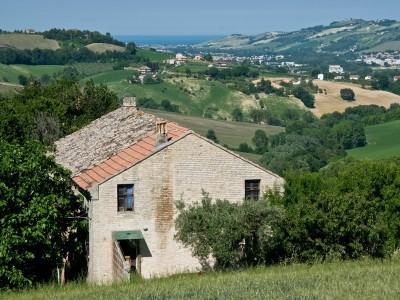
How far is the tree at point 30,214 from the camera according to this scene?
26359 mm

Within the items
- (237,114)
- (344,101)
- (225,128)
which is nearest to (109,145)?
(225,128)

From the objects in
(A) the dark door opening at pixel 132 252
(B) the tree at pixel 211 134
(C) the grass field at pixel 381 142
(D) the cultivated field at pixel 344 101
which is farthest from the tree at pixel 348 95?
(A) the dark door opening at pixel 132 252

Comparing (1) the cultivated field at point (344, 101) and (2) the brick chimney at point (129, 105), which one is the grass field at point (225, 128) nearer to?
(1) the cultivated field at point (344, 101)

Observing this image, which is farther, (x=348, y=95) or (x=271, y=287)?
(x=348, y=95)

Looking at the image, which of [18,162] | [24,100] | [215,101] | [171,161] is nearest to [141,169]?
[171,161]

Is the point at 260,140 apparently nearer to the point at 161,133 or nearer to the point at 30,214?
the point at 161,133

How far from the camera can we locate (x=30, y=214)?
26.9 meters

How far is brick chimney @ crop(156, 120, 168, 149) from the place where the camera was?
104ft

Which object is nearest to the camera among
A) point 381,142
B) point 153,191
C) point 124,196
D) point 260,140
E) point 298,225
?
point 298,225

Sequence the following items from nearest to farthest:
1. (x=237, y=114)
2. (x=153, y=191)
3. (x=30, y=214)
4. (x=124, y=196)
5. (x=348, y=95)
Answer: (x=30, y=214) < (x=124, y=196) < (x=153, y=191) < (x=237, y=114) < (x=348, y=95)

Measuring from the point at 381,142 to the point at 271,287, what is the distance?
10509cm

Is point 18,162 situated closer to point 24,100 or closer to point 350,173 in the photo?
point 350,173

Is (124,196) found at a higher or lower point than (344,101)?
higher

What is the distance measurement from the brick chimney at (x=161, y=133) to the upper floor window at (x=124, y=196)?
212 centimetres
